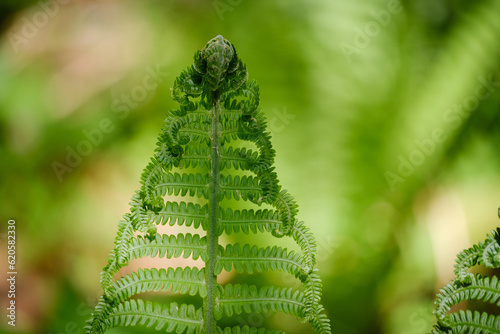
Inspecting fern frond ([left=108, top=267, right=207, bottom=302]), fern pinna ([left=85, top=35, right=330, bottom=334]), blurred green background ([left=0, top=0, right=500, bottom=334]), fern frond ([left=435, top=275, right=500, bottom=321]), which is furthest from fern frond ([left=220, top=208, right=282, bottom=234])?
blurred green background ([left=0, top=0, right=500, bottom=334])

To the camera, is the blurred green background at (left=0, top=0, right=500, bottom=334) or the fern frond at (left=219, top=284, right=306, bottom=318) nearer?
the fern frond at (left=219, top=284, right=306, bottom=318)

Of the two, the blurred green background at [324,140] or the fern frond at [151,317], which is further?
the blurred green background at [324,140]

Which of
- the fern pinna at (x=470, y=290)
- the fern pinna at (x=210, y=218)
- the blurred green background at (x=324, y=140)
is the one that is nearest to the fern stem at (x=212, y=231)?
the fern pinna at (x=210, y=218)

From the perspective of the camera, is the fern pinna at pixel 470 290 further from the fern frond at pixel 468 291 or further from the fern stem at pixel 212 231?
the fern stem at pixel 212 231

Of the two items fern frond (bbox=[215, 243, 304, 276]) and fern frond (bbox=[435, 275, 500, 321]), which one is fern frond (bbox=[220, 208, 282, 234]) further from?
fern frond (bbox=[435, 275, 500, 321])

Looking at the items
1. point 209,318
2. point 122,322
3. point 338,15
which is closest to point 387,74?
point 338,15

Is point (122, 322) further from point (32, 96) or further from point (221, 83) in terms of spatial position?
point (32, 96)

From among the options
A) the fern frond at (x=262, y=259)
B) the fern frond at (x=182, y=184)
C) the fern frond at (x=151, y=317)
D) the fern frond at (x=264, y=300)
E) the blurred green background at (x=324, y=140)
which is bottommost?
the fern frond at (x=151, y=317)
